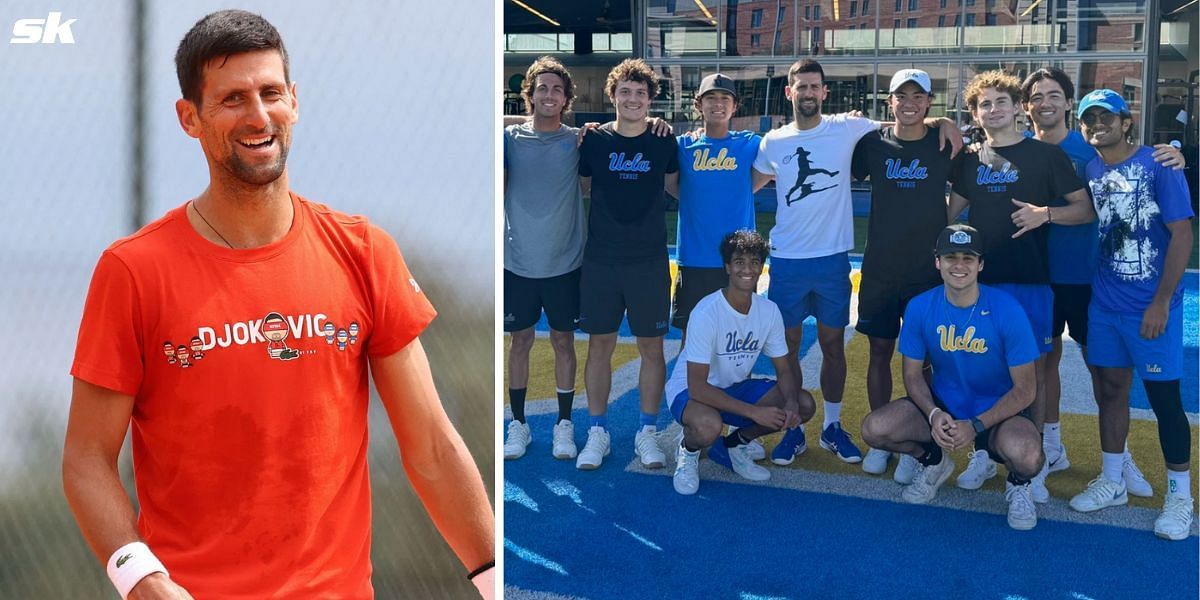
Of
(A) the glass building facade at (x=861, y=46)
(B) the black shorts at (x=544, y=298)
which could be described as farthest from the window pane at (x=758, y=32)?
(B) the black shorts at (x=544, y=298)

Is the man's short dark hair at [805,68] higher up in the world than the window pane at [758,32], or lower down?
lower down

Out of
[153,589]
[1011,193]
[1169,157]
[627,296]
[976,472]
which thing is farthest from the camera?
[627,296]

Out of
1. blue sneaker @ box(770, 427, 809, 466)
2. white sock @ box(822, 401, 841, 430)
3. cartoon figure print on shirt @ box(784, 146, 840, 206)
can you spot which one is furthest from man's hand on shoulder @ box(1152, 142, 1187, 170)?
blue sneaker @ box(770, 427, 809, 466)

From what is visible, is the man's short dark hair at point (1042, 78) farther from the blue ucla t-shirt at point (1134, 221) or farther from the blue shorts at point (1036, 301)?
the blue shorts at point (1036, 301)

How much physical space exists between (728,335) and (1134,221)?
1249 millimetres

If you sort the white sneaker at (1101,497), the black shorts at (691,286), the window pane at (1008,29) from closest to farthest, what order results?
the white sneaker at (1101,497) → the black shorts at (691,286) → the window pane at (1008,29)

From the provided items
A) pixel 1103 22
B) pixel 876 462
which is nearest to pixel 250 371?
pixel 876 462

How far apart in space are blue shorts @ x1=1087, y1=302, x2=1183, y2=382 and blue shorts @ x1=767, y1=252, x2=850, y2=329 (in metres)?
0.76

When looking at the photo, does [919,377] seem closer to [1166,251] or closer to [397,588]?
[1166,251]

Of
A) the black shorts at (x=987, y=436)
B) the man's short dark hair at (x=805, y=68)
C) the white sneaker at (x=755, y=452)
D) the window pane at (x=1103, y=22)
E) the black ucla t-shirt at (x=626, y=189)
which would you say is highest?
the window pane at (x=1103, y=22)

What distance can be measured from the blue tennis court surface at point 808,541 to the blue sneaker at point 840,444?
0.07m

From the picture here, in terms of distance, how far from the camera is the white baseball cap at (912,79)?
3184 mm

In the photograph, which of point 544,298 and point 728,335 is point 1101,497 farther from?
point 544,298

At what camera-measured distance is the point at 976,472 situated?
10.8 ft
